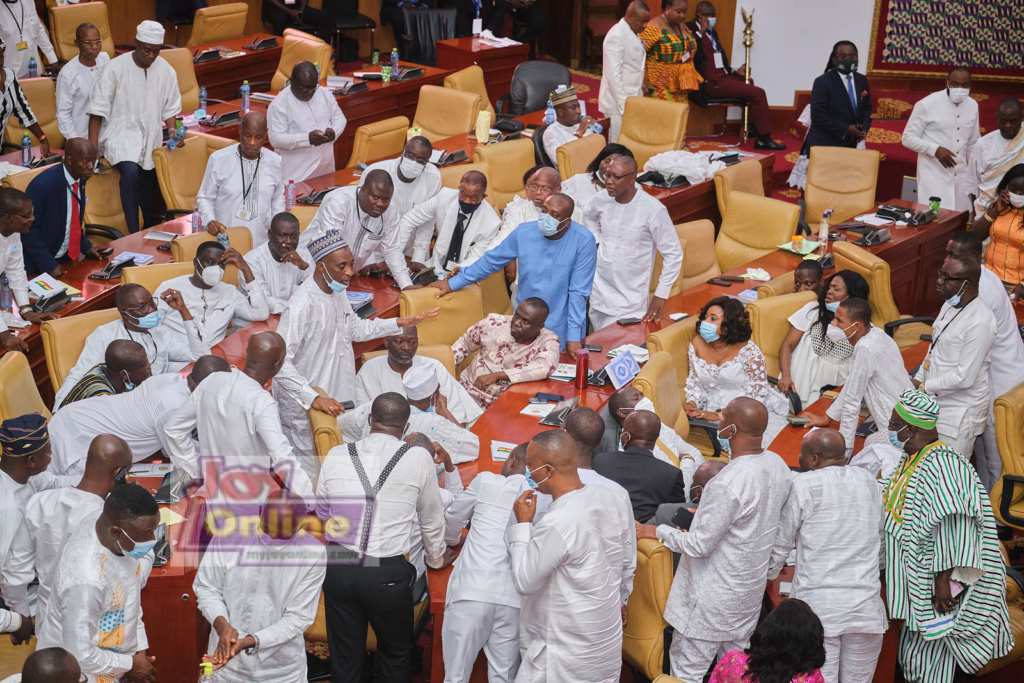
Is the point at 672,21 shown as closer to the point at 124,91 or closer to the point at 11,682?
the point at 124,91

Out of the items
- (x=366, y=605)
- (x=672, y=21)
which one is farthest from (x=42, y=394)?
(x=672, y=21)

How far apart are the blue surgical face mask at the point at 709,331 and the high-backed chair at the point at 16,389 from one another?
355 centimetres

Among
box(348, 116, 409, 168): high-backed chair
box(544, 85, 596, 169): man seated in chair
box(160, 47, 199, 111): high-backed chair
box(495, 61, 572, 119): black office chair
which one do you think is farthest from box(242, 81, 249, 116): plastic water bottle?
box(544, 85, 596, 169): man seated in chair

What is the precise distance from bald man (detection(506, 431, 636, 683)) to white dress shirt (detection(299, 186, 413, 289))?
118 inches

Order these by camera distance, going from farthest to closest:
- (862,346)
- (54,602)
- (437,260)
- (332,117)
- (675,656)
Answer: (332,117) < (437,260) < (862,346) < (675,656) < (54,602)

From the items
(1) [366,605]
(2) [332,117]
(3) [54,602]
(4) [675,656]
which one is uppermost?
(2) [332,117]

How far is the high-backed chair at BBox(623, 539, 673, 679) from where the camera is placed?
4.32m

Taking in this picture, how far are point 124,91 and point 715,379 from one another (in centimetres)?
504

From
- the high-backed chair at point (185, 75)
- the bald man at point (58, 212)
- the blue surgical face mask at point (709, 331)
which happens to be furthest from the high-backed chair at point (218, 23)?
the blue surgical face mask at point (709, 331)

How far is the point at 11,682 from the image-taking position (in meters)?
3.39

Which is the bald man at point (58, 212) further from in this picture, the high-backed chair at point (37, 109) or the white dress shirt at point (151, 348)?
the high-backed chair at point (37, 109)

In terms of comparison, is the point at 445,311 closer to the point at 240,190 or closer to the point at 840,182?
the point at 240,190

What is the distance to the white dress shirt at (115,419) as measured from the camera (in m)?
4.83

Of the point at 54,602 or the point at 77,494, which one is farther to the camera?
the point at 77,494
